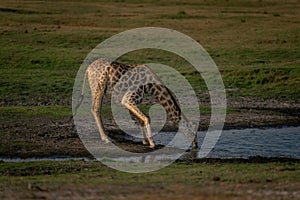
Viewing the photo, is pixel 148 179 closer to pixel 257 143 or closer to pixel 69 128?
pixel 257 143

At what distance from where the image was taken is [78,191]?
1061cm

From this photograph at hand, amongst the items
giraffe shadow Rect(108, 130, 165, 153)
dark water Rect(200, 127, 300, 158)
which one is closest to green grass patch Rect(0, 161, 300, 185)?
dark water Rect(200, 127, 300, 158)

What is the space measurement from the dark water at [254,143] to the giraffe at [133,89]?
77 centimetres

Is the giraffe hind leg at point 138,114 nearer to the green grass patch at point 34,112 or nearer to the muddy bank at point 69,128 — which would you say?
the muddy bank at point 69,128

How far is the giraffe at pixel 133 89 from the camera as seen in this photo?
Result: 16203 mm

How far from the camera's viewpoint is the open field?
11188 millimetres

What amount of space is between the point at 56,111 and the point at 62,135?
3.25m

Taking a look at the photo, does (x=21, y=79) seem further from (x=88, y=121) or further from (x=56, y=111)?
(x=88, y=121)

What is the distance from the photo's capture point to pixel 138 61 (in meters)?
28.9

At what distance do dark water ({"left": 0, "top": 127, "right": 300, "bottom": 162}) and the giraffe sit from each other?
77cm

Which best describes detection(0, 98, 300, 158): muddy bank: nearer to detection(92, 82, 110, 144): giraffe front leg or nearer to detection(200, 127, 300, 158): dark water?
detection(92, 82, 110, 144): giraffe front leg

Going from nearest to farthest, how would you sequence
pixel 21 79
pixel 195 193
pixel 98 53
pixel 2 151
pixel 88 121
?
pixel 195 193 < pixel 2 151 < pixel 88 121 < pixel 21 79 < pixel 98 53

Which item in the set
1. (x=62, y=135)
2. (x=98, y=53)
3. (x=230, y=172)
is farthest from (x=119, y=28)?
(x=230, y=172)

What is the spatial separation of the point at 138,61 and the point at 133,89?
12.3 meters
